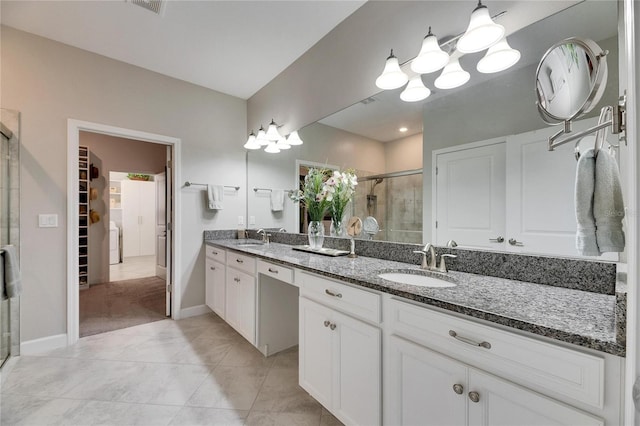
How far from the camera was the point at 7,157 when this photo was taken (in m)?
2.18

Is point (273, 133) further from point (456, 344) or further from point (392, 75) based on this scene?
point (456, 344)

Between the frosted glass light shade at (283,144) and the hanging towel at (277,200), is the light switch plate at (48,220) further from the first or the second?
the frosted glass light shade at (283,144)

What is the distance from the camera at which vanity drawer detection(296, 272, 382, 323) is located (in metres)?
1.19

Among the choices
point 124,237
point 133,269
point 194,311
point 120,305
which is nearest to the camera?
point 194,311

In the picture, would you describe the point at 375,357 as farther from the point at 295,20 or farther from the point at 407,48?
the point at 295,20

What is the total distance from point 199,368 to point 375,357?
1537 millimetres

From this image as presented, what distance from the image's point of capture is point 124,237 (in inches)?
276

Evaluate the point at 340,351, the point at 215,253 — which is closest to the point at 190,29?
the point at 215,253

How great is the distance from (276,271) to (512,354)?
54.7 inches

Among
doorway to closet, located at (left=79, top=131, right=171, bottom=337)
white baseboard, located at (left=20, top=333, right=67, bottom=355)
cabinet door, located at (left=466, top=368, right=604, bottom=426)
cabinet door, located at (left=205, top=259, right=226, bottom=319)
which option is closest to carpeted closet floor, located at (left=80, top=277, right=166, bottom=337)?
doorway to closet, located at (left=79, top=131, right=171, bottom=337)

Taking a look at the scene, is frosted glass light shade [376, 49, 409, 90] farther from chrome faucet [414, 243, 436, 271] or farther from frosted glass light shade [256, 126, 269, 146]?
frosted glass light shade [256, 126, 269, 146]

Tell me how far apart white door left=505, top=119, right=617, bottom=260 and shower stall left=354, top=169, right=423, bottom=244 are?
0.50 m

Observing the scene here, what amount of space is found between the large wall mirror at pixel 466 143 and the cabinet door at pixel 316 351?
0.73 metres

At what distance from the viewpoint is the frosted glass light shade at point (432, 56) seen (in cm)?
148
